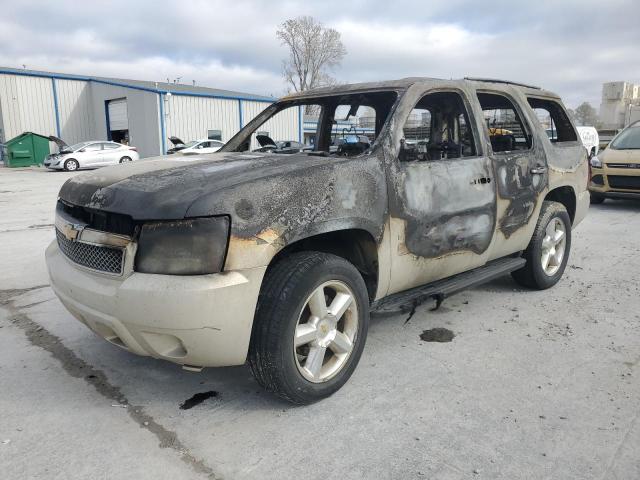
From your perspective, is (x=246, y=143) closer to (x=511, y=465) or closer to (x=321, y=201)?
(x=321, y=201)

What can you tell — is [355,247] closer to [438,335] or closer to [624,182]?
[438,335]

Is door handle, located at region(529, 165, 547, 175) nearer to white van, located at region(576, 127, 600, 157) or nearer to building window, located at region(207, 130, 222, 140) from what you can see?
white van, located at region(576, 127, 600, 157)

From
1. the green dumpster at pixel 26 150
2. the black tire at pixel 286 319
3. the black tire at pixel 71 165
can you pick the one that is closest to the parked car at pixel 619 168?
the black tire at pixel 286 319

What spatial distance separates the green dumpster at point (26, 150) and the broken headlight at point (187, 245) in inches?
1169

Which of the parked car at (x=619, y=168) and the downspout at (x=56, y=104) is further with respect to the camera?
the downspout at (x=56, y=104)

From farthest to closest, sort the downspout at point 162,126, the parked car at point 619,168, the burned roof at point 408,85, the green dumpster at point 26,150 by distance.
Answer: the downspout at point 162,126, the green dumpster at point 26,150, the parked car at point 619,168, the burned roof at point 408,85

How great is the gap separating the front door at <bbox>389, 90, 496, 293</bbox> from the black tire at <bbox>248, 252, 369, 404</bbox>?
1.99 feet

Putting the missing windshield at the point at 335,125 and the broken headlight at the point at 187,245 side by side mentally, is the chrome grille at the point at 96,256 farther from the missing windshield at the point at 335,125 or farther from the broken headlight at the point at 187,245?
the missing windshield at the point at 335,125

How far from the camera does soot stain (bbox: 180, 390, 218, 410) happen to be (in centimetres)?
278

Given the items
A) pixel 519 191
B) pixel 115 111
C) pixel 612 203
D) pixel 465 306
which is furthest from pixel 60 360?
pixel 115 111

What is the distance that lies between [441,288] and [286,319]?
1.45 meters

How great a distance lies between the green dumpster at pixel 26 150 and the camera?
89.5 feet

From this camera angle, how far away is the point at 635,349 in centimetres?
349

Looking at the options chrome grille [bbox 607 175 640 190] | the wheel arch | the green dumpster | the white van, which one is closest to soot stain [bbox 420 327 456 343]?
the wheel arch
